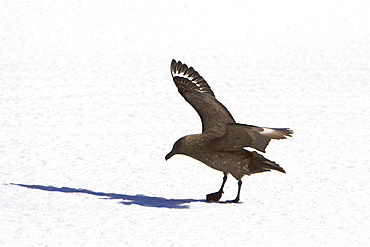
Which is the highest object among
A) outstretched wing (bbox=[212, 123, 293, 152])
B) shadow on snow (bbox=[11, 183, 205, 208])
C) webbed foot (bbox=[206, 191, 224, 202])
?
outstretched wing (bbox=[212, 123, 293, 152])

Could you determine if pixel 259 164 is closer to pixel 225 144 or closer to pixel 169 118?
pixel 225 144

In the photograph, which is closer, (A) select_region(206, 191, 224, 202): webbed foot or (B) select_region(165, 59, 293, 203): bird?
(B) select_region(165, 59, 293, 203): bird

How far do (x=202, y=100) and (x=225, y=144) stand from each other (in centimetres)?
107

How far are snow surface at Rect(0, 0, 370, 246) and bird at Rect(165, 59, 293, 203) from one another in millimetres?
413

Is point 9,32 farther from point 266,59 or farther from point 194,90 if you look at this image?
point 194,90

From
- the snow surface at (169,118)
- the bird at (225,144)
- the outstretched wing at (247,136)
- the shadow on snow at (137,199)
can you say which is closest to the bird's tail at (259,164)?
the bird at (225,144)

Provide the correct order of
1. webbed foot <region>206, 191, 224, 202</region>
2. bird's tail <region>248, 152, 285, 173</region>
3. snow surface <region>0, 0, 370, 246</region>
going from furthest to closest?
webbed foot <region>206, 191, 224, 202</region> < bird's tail <region>248, 152, 285, 173</region> < snow surface <region>0, 0, 370, 246</region>

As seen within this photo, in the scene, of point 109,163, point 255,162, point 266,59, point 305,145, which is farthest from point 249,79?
point 255,162

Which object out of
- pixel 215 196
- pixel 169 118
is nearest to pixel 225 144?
pixel 215 196

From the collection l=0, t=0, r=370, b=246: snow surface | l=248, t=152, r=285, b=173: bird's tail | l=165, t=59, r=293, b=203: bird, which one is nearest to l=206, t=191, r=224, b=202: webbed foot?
l=165, t=59, r=293, b=203: bird

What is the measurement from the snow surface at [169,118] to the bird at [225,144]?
41 cm

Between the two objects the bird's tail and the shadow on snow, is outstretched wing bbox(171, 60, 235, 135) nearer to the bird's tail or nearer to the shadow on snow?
the bird's tail

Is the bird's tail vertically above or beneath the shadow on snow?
above

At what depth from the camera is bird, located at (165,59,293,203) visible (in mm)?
6215
